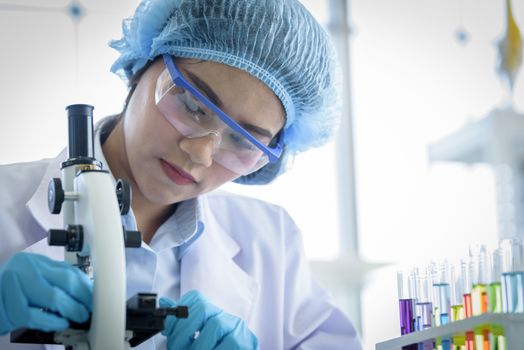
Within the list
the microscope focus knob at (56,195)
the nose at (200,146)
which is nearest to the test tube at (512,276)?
the nose at (200,146)

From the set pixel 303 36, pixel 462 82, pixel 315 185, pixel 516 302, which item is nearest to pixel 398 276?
pixel 516 302

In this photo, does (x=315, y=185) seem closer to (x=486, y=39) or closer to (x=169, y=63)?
(x=486, y=39)

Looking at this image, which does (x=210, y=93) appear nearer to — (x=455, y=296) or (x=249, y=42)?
(x=249, y=42)

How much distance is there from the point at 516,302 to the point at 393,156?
2331 mm

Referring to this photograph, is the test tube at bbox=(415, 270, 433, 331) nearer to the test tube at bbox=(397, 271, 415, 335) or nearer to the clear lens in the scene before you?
the test tube at bbox=(397, 271, 415, 335)

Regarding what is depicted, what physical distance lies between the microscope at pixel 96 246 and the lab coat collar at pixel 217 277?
563 millimetres

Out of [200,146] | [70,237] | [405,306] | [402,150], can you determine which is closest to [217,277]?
[200,146]

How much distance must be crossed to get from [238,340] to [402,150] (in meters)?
2.25

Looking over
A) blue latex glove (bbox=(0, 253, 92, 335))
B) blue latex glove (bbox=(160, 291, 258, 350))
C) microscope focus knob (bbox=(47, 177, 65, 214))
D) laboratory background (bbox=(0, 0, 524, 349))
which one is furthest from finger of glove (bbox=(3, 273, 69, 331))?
laboratory background (bbox=(0, 0, 524, 349))

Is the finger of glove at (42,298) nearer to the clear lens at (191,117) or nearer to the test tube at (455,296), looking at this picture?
the clear lens at (191,117)

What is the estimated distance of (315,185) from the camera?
10.8 ft

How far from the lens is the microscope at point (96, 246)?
0.89m

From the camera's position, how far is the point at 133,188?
158 centimetres

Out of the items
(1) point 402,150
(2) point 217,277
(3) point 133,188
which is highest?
(1) point 402,150
